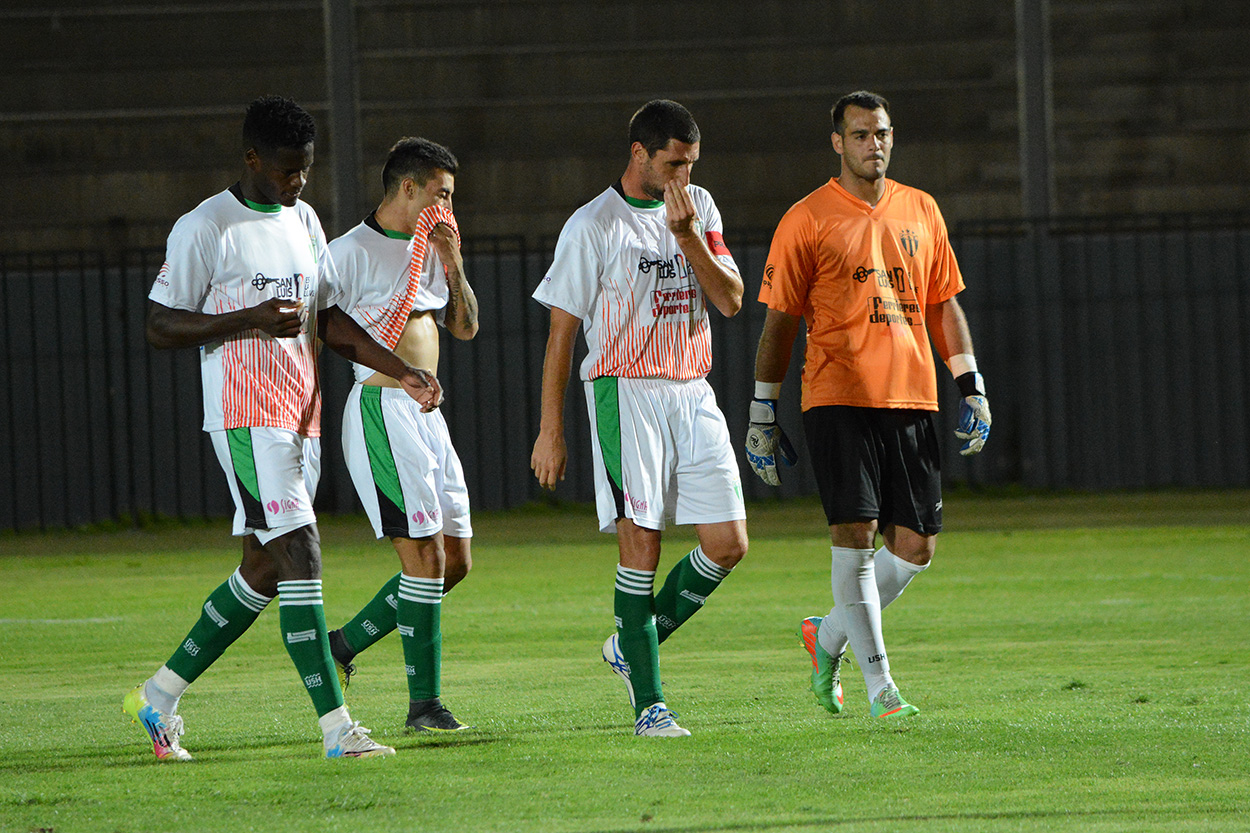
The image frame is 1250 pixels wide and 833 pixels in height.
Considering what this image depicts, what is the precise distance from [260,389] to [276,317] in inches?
11.2

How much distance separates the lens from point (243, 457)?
15.9 ft

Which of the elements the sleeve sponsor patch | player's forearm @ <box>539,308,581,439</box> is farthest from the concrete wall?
player's forearm @ <box>539,308,581,439</box>

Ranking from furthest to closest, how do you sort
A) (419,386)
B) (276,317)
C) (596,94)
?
(596,94) → (419,386) → (276,317)

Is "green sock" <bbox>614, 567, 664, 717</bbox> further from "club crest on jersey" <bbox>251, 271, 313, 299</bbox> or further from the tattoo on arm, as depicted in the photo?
"club crest on jersey" <bbox>251, 271, 313, 299</bbox>

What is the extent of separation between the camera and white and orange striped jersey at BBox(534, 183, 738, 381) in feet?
17.1

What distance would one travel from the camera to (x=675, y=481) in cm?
532

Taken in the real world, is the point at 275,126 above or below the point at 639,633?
above

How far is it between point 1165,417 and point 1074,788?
1375cm

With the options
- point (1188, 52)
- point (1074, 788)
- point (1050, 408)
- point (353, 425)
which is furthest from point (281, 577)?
point (1188, 52)

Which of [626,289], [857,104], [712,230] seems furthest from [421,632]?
[857,104]

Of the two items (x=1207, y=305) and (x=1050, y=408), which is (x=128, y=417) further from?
(x=1207, y=305)

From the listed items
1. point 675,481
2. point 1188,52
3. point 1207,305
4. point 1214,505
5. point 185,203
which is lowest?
point 1214,505

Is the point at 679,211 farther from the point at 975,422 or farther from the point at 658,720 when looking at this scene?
the point at 658,720

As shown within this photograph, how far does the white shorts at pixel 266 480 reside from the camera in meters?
4.79
